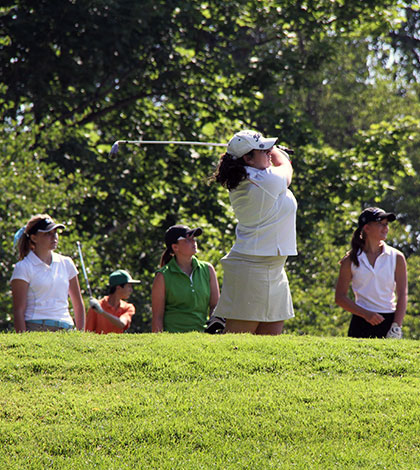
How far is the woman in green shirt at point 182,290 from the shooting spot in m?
7.36

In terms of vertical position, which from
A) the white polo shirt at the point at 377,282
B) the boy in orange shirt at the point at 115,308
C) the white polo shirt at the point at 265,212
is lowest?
the boy in orange shirt at the point at 115,308

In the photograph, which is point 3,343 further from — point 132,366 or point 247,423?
point 247,423

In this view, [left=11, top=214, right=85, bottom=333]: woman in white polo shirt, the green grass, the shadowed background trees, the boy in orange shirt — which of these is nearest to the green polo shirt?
the green grass

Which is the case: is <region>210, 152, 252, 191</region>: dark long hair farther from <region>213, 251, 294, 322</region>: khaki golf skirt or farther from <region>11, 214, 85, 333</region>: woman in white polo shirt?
<region>11, 214, 85, 333</region>: woman in white polo shirt

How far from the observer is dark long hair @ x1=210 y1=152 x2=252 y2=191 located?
6.08 meters

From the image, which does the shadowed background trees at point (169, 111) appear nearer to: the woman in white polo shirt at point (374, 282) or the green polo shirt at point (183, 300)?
the green polo shirt at point (183, 300)

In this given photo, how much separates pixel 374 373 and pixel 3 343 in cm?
290

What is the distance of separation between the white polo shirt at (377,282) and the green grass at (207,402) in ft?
2.06

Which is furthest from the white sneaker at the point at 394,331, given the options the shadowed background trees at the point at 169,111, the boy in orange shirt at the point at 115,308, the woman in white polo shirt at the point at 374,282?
the shadowed background trees at the point at 169,111

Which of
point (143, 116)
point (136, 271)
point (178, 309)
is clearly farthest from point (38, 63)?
point (178, 309)

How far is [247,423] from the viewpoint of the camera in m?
5.06

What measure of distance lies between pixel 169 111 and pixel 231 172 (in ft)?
33.9

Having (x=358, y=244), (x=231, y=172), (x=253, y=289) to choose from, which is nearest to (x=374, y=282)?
(x=358, y=244)

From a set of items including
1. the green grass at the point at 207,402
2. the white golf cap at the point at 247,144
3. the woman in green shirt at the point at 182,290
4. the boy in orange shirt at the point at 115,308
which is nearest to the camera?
the green grass at the point at 207,402
